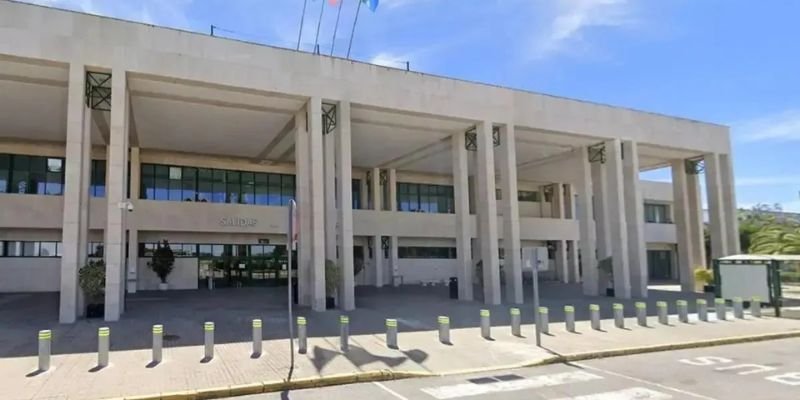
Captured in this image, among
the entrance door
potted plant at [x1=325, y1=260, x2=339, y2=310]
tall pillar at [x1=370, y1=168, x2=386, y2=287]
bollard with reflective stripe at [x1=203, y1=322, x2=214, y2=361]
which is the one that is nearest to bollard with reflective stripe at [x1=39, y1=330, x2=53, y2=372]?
bollard with reflective stripe at [x1=203, y1=322, x2=214, y2=361]

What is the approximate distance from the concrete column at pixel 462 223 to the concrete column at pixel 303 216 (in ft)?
24.0

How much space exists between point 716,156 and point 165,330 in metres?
29.9

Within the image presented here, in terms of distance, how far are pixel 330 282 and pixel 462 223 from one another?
7.78m

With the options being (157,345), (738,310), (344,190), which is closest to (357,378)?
(157,345)

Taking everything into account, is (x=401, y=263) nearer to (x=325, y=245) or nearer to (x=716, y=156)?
(x=325, y=245)

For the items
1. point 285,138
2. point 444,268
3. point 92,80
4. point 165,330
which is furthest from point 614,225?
point 92,80

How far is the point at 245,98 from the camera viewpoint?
20.3m

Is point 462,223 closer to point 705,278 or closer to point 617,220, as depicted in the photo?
point 617,220

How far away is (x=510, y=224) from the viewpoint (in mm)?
23484

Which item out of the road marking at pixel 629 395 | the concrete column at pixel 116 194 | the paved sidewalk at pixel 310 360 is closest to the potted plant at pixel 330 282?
the paved sidewalk at pixel 310 360

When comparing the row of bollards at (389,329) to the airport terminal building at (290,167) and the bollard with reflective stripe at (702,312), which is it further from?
the airport terminal building at (290,167)

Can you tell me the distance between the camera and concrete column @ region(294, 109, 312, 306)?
818 inches

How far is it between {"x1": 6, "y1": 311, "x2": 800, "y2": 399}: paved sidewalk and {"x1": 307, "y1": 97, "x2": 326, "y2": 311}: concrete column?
496 cm

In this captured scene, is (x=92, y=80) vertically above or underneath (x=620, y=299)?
above
